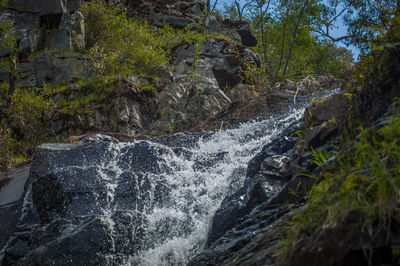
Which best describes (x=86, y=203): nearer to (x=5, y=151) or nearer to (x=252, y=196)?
(x=252, y=196)

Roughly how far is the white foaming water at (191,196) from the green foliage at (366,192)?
2757 mm

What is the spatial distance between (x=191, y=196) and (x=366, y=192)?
4.06m

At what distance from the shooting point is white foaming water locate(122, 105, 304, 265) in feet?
16.6

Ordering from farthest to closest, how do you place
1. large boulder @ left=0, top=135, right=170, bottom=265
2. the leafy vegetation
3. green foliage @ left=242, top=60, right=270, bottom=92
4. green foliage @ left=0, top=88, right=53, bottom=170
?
green foliage @ left=242, top=60, right=270, bottom=92
green foliage @ left=0, top=88, right=53, bottom=170
large boulder @ left=0, top=135, right=170, bottom=265
the leafy vegetation

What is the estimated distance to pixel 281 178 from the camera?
470 cm

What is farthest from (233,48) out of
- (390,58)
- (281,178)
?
(390,58)

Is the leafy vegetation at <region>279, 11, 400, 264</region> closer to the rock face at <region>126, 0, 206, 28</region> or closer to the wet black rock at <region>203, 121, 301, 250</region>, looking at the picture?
the wet black rock at <region>203, 121, 301, 250</region>

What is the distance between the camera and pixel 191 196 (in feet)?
19.9

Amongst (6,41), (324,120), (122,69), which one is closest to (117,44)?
(122,69)

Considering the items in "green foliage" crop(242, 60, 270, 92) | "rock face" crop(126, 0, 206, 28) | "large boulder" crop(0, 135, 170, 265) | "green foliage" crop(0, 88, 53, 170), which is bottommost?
"large boulder" crop(0, 135, 170, 265)

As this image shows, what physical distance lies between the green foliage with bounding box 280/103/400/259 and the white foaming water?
2757mm

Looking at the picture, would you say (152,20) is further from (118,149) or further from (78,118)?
(118,149)

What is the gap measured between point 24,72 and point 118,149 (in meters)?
7.80

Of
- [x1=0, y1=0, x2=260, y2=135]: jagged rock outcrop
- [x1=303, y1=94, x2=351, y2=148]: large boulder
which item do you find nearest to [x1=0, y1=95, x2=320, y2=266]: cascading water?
[x1=303, y1=94, x2=351, y2=148]: large boulder
